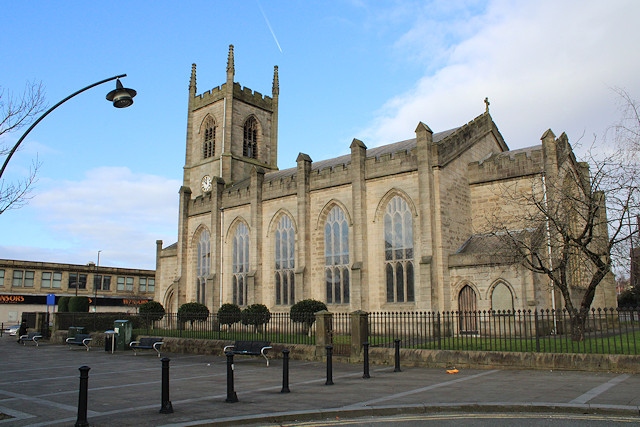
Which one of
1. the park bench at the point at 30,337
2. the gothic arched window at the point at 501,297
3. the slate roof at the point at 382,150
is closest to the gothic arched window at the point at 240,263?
the slate roof at the point at 382,150

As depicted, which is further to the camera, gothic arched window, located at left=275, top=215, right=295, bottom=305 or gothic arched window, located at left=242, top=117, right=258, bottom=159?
gothic arched window, located at left=242, top=117, right=258, bottom=159

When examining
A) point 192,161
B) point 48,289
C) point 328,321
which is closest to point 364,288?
point 328,321

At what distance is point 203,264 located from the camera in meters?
40.0

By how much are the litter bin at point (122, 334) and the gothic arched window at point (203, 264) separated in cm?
1347

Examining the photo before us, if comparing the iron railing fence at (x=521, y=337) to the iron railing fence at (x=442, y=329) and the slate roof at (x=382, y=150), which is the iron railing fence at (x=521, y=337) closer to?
the iron railing fence at (x=442, y=329)

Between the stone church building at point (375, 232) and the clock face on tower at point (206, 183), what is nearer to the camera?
the stone church building at point (375, 232)

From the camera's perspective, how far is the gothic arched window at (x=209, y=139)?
1837 inches

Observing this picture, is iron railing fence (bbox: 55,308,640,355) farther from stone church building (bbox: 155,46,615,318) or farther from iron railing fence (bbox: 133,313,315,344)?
stone church building (bbox: 155,46,615,318)

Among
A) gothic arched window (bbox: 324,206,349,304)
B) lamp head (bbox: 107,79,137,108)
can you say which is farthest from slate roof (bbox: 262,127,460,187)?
lamp head (bbox: 107,79,137,108)

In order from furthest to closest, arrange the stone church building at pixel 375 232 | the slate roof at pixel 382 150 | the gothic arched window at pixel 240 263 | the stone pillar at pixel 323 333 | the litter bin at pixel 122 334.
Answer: the gothic arched window at pixel 240 263, the slate roof at pixel 382 150, the stone church building at pixel 375 232, the litter bin at pixel 122 334, the stone pillar at pixel 323 333

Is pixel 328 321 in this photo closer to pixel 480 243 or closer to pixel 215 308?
pixel 480 243

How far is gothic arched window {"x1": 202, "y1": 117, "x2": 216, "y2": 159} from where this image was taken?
153 feet

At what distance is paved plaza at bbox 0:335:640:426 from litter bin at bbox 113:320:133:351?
735 centimetres

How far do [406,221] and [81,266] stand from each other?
169ft
